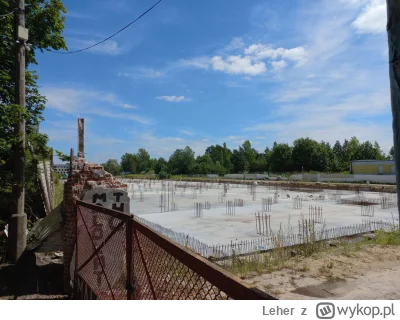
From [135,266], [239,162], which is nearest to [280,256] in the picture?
[135,266]

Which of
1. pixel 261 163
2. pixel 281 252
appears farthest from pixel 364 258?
pixel 261 163

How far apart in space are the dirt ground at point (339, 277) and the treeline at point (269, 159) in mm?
52817

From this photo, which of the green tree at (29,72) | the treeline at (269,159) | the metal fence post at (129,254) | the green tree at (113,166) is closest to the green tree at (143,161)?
the treeline at (269,159)

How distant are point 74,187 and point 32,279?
2451 mm

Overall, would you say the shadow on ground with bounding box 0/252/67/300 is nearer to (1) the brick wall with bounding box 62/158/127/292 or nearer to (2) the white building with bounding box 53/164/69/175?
(1) the brick wall with bounding box 62/158/127/292

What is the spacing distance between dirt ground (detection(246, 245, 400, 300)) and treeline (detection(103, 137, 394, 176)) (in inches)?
2079

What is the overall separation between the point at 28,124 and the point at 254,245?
8.12 m

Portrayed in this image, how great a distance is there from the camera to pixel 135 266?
3.01 metres

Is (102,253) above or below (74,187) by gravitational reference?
below

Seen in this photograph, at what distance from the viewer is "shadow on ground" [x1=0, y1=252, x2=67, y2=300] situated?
5.80 metres

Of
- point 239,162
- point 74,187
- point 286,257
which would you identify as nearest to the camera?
point 74,187
